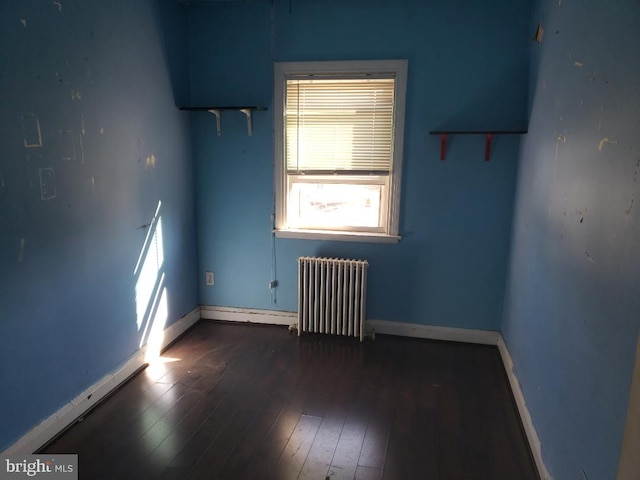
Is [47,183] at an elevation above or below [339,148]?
below

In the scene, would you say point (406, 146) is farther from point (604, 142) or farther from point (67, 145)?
point (67, 145)

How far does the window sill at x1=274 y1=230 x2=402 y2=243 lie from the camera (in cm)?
362

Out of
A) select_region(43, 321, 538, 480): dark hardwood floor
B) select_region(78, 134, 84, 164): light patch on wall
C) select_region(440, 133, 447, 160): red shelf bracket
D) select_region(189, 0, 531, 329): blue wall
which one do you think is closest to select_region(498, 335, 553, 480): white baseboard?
select_region(43, 321, 538, 480): dark hardwood floor

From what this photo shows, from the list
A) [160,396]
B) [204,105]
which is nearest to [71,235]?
[160,396]

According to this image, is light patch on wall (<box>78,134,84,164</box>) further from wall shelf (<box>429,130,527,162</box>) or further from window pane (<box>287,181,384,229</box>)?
wall shelf (<box>429,130,527,162</box>)

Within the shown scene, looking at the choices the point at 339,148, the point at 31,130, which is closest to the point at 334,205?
the point at 339,148

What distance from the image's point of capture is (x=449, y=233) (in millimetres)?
3516

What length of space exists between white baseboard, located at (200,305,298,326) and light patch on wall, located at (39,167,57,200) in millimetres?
2013

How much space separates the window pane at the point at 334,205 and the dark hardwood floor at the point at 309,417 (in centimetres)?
104

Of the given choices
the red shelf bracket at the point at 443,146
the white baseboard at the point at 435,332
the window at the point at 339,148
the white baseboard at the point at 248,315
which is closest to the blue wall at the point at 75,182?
the white baseboard at the point at 248,315

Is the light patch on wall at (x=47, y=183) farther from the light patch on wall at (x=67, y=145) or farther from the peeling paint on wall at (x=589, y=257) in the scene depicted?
the peeling paint on wall at (x=589, y=257)

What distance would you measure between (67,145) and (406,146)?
2345 millimetres

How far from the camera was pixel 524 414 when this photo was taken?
252cm

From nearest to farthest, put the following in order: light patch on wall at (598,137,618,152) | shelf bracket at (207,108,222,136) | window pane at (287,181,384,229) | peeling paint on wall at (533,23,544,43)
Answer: light patch on wall at (598,137,618,152)
peeling paint on wall at (533,23,544,43)
shelf bracket at (207,108,222,136)
window pane at (287,181,384,229)
